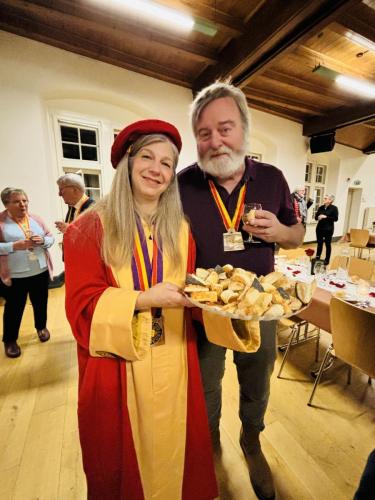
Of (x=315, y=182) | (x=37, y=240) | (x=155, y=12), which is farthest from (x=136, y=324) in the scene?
(x=315, y=182)

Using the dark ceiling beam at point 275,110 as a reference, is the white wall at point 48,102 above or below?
below

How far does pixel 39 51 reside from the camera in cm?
393

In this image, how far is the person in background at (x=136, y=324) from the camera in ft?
2.70

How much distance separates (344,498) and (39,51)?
21.2 ft

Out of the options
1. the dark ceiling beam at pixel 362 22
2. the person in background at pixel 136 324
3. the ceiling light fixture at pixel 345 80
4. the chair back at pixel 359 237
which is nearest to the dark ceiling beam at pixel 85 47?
the ceiling light fixture at pixel 345 80

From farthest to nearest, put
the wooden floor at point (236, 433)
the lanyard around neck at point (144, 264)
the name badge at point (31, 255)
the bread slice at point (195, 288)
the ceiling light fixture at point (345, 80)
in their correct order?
the ceiling light fixture at point (345, 80), the name badge at point (31, 255), the wooden floor at point (236, 433), the lanyard around neck at point (144, 264), the bread slice at point (195, 288)

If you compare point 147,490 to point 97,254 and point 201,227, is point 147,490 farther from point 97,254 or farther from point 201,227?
point 201,227

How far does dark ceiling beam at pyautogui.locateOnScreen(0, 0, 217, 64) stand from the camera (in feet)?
10.9

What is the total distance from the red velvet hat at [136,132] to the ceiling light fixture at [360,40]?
473 cm

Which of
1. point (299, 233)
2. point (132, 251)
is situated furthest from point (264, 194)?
point (132, 251)

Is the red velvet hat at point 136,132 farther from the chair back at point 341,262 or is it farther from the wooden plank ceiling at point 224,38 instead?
the wooden plank ceiling at point 224,38

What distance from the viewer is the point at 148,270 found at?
0.93 metres

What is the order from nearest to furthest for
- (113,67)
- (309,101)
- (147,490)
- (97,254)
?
(97,254), (147,490), (113,67), (309,101)

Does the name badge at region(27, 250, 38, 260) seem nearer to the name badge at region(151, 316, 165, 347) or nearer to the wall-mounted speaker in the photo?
the name badge at region(151, 316, 165, 347)
